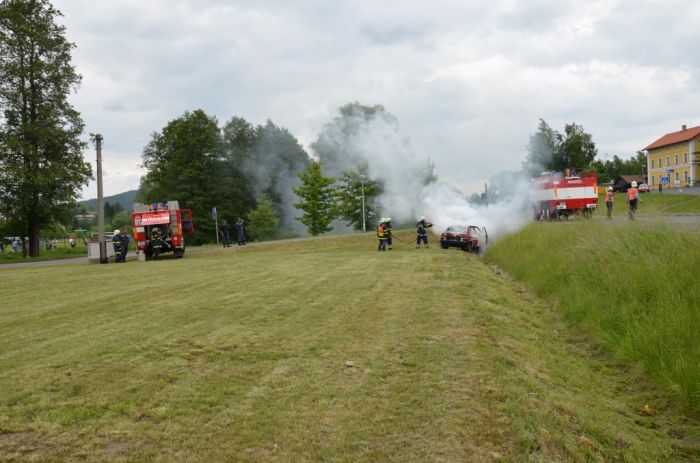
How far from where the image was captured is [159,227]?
1113 inches

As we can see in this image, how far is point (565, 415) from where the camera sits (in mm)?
4965

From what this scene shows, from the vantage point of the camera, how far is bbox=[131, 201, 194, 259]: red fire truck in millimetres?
A: 27906

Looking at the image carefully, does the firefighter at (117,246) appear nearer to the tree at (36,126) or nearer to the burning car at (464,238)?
the tree at (36,126)

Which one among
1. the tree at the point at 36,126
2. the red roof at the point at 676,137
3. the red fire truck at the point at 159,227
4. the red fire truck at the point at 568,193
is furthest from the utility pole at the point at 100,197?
the red roof at the point at 676,137

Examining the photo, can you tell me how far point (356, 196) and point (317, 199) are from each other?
17.1 feet

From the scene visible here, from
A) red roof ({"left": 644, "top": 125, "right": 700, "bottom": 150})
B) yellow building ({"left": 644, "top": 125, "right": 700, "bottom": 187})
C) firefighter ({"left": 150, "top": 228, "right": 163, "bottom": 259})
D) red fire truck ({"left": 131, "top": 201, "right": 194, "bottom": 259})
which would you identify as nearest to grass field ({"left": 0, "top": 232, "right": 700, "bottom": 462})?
firefighter ({"left": 150, "top": 228, "right": 163, "bottom": 259})

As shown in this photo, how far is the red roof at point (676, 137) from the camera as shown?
273 feet

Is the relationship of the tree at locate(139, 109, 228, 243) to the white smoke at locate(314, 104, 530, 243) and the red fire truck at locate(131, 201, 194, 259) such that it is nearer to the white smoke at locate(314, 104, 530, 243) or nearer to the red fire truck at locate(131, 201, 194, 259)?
the white smoke at locate(314, 104, 530, 243)

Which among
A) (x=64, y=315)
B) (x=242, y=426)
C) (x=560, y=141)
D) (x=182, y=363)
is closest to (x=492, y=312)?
(x=182, y=363)

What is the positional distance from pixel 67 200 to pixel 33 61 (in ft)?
32.1

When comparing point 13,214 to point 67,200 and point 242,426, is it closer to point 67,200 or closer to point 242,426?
point 67,200

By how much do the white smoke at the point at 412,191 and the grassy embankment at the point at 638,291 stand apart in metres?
18.7

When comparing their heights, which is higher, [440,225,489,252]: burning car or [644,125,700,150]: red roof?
[644,125,700,150]: red roof

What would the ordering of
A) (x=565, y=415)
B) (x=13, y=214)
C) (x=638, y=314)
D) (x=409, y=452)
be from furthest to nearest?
(x=13, y=214)
(x=638, y=314)
(x=565, y=415)
(x=409, y=452)
